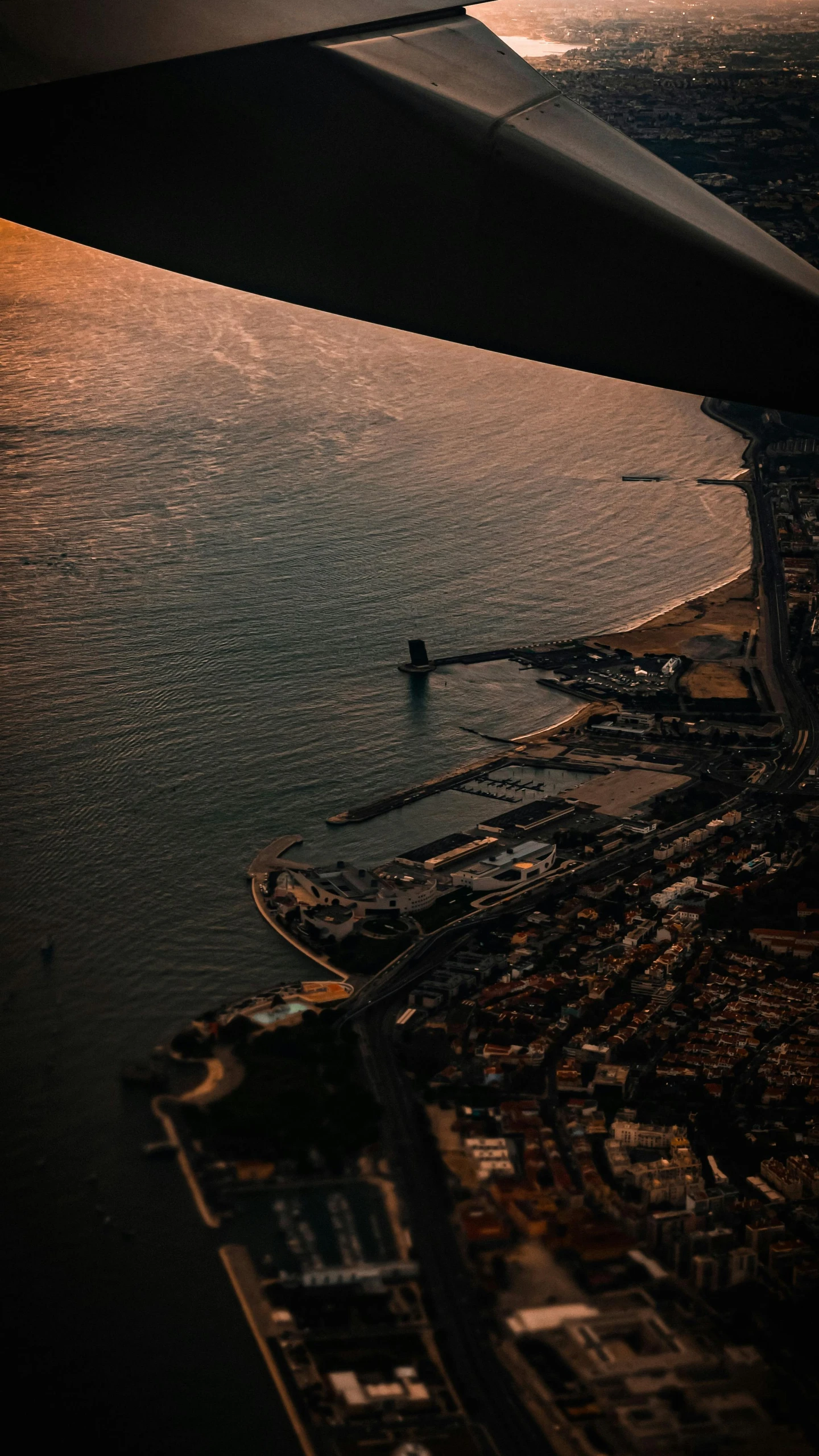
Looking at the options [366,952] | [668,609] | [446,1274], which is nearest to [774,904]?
[366,952]

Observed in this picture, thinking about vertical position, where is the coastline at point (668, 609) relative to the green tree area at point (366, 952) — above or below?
above

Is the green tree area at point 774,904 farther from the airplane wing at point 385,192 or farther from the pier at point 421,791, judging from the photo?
the airplane wing at point 385,192

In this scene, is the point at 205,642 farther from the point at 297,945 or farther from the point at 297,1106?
the point at 297,1106

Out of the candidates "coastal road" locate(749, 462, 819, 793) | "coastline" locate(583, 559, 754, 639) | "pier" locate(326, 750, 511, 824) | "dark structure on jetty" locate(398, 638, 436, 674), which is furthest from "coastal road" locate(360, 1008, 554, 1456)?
"coastline" locate(583, 559, 754, 639)

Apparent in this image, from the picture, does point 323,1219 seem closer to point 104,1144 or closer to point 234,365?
point 104,1144

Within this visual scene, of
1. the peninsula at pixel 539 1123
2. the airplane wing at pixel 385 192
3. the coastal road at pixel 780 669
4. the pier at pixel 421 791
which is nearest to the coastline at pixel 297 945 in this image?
the peninsula at pixel 539 1123

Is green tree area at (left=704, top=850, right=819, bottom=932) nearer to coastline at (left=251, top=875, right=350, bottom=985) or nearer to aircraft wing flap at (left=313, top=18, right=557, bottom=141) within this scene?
coastline at (left=251, top=875, right=350, bottom=985)

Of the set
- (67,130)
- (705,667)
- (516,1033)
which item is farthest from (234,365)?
(67,130)

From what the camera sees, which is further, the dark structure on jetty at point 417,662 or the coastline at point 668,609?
the coastline at point 668,609
